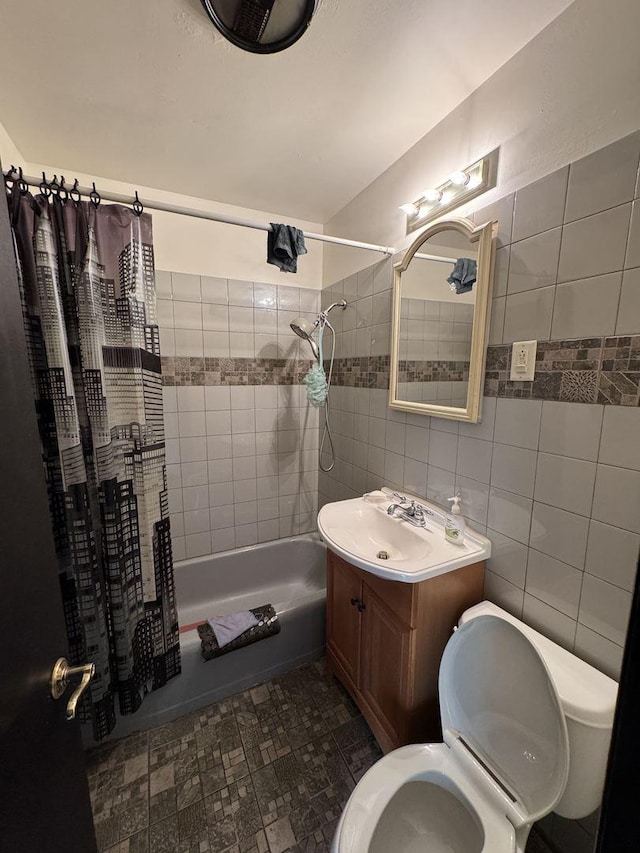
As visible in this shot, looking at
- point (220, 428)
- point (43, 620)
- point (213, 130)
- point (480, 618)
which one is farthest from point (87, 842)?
point (213, 130)

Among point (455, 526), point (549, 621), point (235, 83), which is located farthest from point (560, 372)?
point (235, 83)

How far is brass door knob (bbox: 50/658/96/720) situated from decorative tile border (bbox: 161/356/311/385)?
1589mm

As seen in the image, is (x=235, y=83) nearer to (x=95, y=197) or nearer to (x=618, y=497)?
(x=95, y=197)

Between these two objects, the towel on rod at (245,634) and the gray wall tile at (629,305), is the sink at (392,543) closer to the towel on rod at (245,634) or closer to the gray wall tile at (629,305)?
the towel on rod at (245,634)

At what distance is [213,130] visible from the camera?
1396 millimetres

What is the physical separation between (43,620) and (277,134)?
1.83 metres

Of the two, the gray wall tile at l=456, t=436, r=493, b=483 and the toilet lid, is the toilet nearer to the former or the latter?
the toilet lid

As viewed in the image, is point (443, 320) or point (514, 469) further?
point (443, 320)

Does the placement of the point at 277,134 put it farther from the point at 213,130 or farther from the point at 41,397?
the point at 41,397

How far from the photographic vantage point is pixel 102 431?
1283 mm

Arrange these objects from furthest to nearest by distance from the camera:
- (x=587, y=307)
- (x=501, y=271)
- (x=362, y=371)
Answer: (x=362, y=371)
(x=501, y=271)
(x=587, y=307)

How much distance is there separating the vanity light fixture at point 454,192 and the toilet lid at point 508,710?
1.42 meters

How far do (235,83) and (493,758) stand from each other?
228 cm

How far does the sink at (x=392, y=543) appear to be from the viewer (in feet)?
3.57
